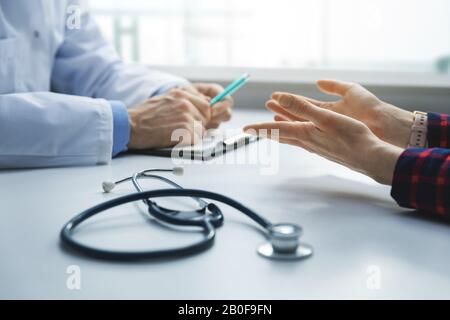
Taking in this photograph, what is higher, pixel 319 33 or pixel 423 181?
pixel 319 33

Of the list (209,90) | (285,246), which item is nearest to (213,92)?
(209,90)

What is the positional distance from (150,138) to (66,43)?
45 centimetres

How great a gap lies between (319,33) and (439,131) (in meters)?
1.26

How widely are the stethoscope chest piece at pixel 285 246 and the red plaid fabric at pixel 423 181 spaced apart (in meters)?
0.19

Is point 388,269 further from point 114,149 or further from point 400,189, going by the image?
point 114,149

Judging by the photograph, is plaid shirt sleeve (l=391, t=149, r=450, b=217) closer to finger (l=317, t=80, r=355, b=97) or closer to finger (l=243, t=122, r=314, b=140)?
finger (l=243, t=122, r=314, b=140)

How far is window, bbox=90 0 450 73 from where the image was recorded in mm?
1824

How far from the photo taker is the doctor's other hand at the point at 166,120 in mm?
928

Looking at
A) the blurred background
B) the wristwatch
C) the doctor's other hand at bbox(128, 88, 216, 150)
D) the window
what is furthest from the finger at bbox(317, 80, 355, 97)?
the window

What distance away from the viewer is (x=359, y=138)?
69cm

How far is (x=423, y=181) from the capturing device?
62 centimetres

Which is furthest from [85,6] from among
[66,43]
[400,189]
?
[400,189]

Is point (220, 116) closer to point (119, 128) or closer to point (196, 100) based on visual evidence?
point (196, 100)

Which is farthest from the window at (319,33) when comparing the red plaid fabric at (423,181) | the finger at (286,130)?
the red plaid fabric at (423,181)
